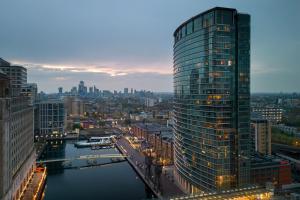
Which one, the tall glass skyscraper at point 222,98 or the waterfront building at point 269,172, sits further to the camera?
the waterfront building at point 269,172

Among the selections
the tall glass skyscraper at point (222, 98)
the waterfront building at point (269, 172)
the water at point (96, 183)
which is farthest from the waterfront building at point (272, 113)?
the tall glass skyscraper at point (222, 98)

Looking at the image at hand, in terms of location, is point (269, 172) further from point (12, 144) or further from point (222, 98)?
point (12, 144)

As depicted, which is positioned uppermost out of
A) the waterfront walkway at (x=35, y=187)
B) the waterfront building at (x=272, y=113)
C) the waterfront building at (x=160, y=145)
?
the waterfront building at (x=272, y=113)

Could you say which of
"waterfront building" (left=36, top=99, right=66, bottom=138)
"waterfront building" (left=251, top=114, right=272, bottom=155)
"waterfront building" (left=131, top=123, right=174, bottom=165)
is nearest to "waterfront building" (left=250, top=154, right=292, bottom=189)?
"waterfront building" (left=251, top=114, right=272, bottom=155)

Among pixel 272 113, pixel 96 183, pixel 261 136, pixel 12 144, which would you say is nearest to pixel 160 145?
pixel 96 183

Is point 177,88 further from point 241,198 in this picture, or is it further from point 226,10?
point 241,198

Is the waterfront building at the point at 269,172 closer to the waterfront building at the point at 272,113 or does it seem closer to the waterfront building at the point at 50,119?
the waterfront building at the point at 272,113

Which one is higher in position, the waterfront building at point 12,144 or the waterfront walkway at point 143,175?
the waterfront building at point 12,144
